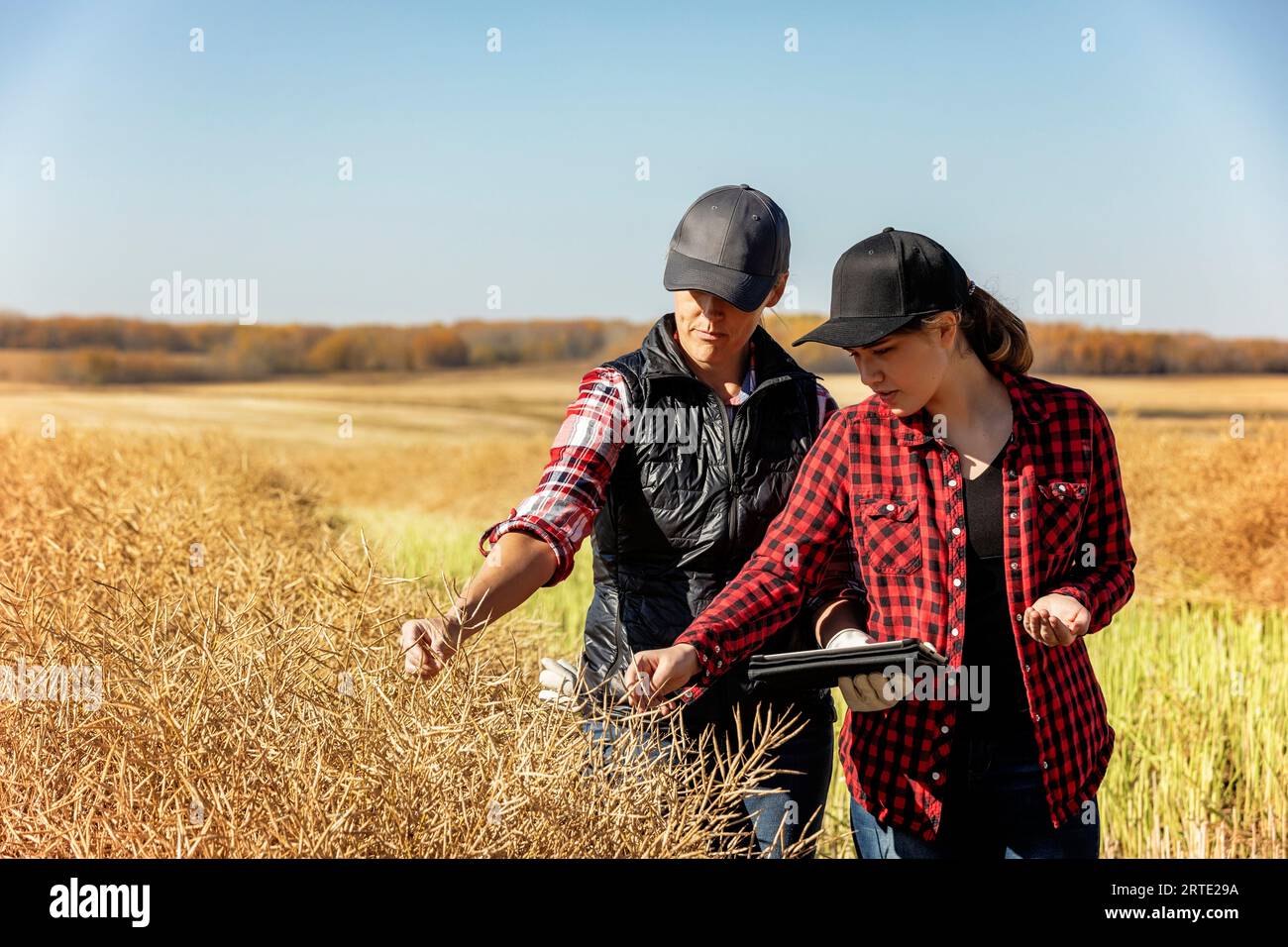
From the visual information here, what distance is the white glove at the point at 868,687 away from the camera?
1.80 m

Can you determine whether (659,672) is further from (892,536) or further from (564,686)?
(892,536)

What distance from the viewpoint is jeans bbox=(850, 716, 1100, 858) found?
1859mm

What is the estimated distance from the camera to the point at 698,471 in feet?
6.88

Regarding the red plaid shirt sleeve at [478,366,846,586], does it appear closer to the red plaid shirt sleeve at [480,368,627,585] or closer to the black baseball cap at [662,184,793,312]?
the red plaid shirt sleeve at [480,368,627,585]

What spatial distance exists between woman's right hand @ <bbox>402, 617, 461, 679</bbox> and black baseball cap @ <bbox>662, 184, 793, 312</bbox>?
72 cm

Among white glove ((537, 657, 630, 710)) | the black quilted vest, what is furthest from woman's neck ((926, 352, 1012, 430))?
white glove ((537, 657, 630, 710))

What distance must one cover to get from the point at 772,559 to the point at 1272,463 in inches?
305

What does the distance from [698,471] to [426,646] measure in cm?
58

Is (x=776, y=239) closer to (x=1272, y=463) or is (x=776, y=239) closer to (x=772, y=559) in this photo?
(x=772, y=559)

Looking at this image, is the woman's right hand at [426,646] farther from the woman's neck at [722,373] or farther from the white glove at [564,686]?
the woman's neck at [722,373]

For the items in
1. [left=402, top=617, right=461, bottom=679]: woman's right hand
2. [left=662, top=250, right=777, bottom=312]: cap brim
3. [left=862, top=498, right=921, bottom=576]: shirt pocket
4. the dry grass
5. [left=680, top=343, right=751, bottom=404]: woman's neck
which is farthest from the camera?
[left=680, top=343, right=751, bottom=404]: woman's neck


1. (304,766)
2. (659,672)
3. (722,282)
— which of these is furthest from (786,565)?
(304,766)
